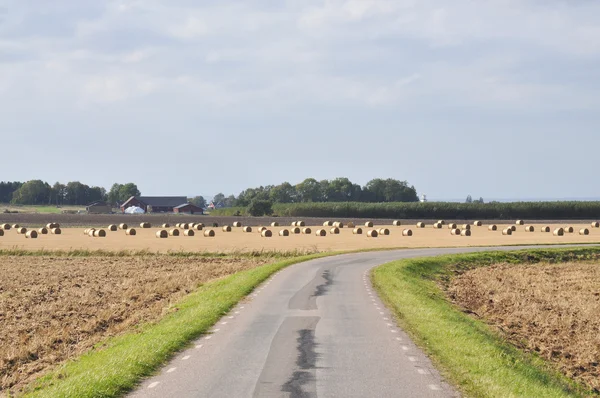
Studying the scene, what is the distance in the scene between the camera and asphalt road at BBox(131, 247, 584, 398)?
14.3m

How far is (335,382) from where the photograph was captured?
48.9 ft

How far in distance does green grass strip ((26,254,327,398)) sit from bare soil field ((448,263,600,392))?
9130 mm

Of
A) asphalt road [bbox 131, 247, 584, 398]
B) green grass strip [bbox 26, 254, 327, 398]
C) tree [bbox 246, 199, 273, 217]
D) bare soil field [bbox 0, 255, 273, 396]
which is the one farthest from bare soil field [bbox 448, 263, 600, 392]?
tree [bbox 246, 199, 273, 217]

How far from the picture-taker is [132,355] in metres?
17.5

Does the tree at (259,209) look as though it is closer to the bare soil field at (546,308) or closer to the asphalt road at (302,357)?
the bare soil field at (546,308)

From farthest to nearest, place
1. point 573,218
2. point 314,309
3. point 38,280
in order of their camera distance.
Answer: point 573,218 < point 38,280 < point 314,309

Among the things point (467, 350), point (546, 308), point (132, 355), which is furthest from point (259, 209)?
point (132, 355)

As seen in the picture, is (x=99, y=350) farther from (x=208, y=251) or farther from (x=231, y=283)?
(x=208, y=251)

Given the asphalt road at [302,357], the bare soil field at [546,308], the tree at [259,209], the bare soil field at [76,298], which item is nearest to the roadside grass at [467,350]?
the asphalt road at [302,357]

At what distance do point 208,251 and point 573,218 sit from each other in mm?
110064

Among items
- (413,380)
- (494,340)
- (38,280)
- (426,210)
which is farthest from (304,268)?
(426,210)

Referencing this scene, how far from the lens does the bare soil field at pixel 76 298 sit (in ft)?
68.5

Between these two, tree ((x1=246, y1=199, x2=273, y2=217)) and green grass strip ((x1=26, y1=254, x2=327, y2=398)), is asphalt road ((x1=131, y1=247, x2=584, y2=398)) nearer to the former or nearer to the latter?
green grass strip ((x1=26, y1=254, x2=327, y2=398))

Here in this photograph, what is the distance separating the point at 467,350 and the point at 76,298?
1889 centimetres
